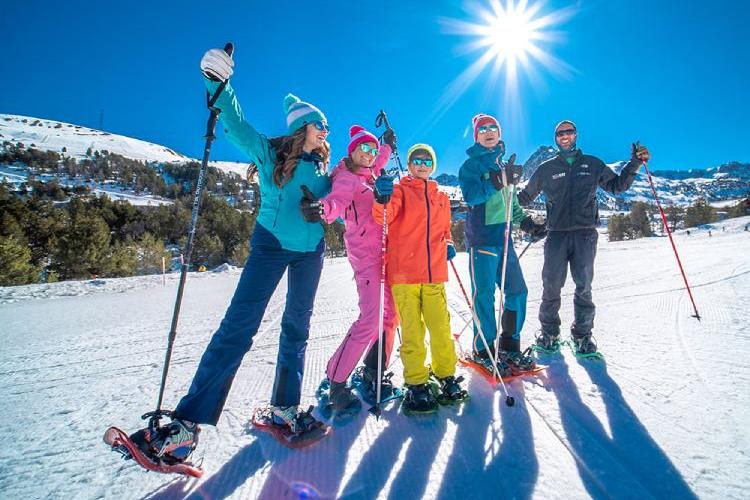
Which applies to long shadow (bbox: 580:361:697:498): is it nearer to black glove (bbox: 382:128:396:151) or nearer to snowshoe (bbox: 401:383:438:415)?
snowshoe (bbox: 401:383:438:415)

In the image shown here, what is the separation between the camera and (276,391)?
2.30 meters

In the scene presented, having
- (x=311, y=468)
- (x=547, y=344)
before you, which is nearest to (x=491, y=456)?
(x=311, y=468)

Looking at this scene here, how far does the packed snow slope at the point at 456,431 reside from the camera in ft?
5.72

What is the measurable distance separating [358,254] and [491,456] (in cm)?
162

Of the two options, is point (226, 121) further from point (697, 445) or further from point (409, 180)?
point (697, 445)

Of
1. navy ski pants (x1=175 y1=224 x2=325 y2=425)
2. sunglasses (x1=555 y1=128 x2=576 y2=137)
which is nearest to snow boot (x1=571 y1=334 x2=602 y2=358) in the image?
sunglasses (x1=555 y1=128 x2=576 y2=137)

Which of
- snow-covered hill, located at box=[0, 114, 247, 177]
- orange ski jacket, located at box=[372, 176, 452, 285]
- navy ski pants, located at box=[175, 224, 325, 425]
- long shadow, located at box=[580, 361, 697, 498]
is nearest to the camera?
long shadow, located at box=[580, 361, 697, 498]

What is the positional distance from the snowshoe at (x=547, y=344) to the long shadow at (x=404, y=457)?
1.69 meters

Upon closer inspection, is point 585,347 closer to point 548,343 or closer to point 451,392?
point 548,343

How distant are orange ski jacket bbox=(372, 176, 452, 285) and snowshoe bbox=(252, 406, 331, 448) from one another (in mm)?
1138

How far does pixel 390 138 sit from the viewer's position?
3.71m

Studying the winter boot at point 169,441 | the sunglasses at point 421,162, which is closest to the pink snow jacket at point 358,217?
the sunglasses at point 421,162

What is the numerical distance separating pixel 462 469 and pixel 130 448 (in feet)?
5.70

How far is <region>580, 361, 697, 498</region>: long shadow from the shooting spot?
1633 millimetres
